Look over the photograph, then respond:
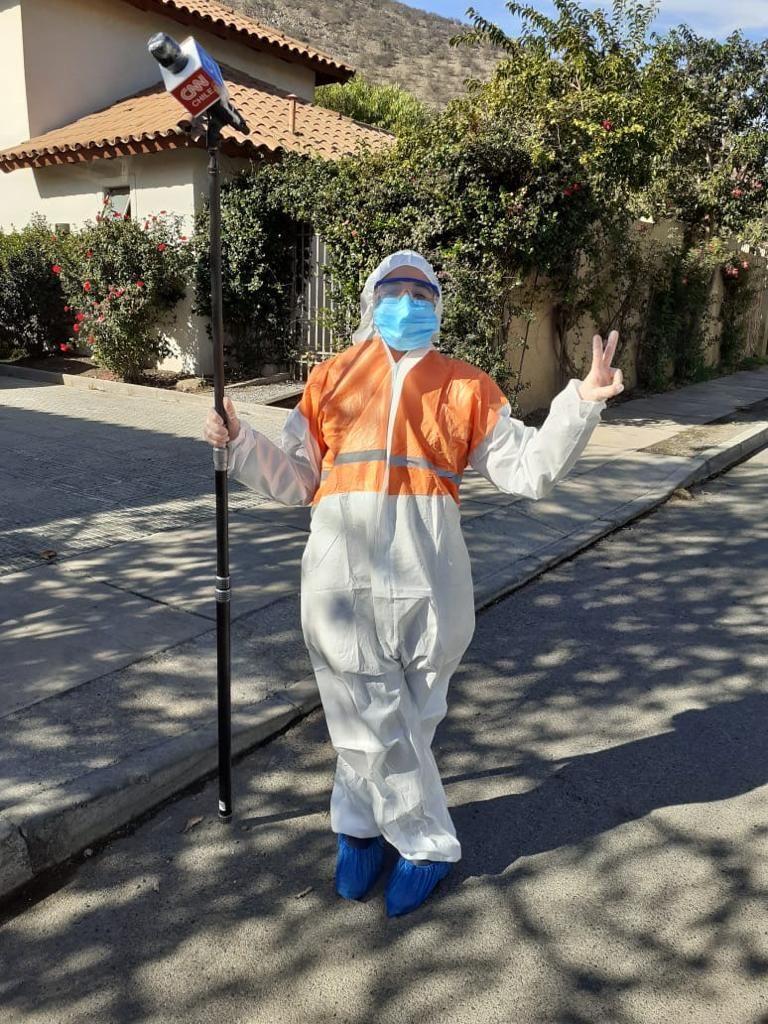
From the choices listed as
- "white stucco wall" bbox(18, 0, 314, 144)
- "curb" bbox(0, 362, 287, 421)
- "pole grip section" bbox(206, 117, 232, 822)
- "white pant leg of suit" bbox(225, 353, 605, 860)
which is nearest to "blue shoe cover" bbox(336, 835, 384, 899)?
"white pant leg of suit" bbox(225, 353, 605, 860)

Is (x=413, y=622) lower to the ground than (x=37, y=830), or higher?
higher

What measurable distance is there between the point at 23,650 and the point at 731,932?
3.11 m

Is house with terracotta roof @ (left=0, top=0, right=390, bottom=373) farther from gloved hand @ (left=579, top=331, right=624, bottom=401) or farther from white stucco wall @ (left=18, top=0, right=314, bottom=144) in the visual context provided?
gloved hand @ (left=579, top=331, right=624, bottom=401)

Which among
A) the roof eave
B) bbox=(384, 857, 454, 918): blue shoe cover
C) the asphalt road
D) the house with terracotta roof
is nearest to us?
the asphalt road

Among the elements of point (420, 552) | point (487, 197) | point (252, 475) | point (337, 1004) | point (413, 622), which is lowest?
point (337, 1004)

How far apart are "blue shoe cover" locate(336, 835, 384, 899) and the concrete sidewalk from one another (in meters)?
0.82

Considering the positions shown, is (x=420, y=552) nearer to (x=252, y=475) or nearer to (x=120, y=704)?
(x=252, y=475)

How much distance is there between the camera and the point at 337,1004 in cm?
226

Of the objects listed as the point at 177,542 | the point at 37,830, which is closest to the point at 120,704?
the point at 37,830

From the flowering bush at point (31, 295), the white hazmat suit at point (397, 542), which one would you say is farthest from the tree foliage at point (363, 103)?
the white hazmat suit at point (397, 542)

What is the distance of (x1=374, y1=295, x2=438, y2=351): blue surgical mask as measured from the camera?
2.53m

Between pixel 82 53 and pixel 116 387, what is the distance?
7.51 metres

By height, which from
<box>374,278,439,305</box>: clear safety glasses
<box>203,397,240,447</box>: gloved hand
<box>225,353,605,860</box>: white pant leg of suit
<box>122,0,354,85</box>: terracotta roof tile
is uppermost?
<box>122,0,354,85</box>: terracotta roof tile

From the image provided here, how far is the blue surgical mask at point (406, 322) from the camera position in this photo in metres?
2.53
